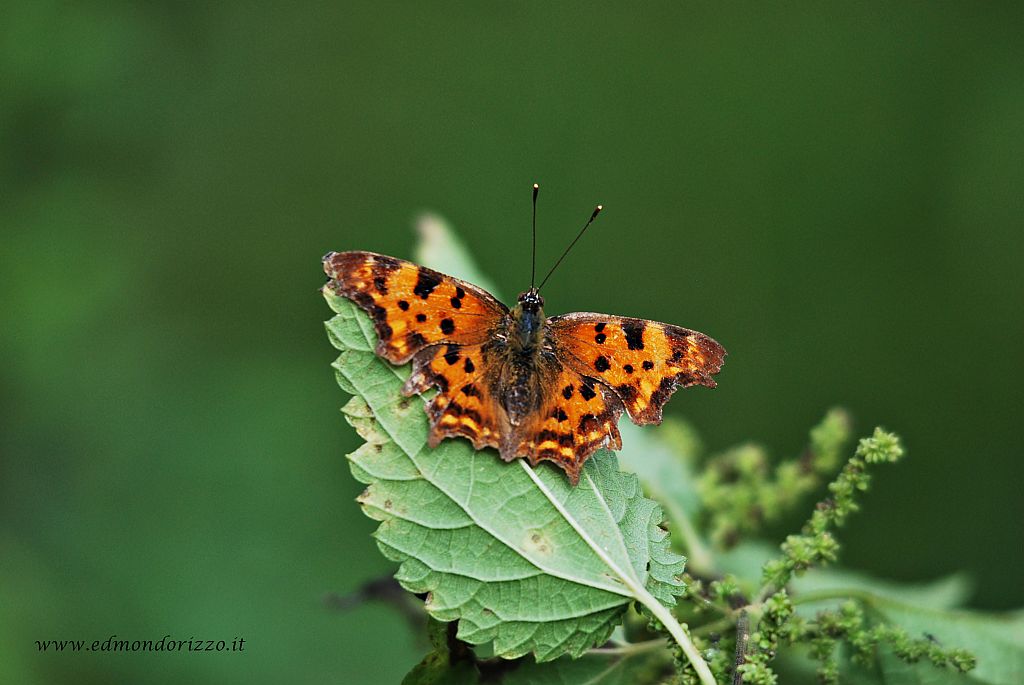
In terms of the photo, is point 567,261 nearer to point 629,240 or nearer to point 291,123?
point 629,240

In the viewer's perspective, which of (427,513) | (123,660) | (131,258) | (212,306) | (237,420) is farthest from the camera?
(212,306)

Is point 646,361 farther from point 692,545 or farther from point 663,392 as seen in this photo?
point 692,545

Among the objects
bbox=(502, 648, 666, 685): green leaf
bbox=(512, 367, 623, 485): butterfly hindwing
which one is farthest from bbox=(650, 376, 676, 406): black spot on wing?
bbox=(502, 648, 666, 685): green leaf

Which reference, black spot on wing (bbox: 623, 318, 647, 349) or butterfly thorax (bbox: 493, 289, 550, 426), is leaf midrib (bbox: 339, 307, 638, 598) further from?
black spot on wing (bbox: 623, 318, 647, 349)

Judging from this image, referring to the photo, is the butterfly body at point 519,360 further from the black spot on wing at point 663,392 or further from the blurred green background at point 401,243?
the blurred green background at point 401,243

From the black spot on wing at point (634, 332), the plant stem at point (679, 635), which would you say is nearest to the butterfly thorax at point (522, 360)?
the black spot on wing at point (634, 332)

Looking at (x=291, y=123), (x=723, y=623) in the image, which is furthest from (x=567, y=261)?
(x=723, y=623)
